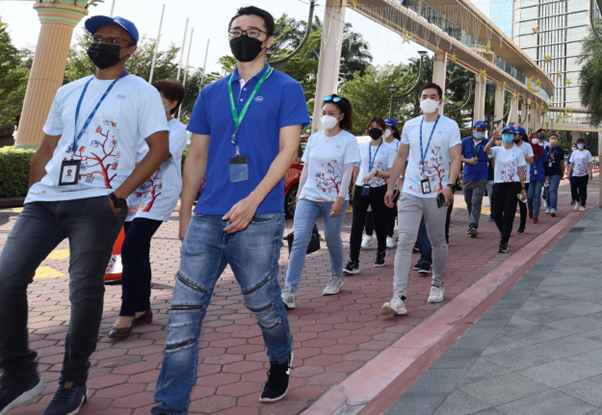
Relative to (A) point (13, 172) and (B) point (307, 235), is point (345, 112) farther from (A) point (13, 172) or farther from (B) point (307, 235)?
(A) point (13, 172)

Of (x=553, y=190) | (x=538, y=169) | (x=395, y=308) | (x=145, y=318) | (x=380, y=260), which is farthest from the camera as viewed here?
(x=553, y=190)

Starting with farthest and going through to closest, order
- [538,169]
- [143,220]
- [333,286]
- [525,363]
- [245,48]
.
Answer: [538,169]
[333,286]
[143,220]
[525,363]
[245,48]

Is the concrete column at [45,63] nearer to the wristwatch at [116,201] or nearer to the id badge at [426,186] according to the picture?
the id badge at [426,186]

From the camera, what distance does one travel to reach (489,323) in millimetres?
4539

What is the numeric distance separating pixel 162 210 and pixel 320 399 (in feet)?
6.03

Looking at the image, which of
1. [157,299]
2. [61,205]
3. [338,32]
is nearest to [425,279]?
[157,299]

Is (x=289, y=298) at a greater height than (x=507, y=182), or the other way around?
(x=507, y=182)

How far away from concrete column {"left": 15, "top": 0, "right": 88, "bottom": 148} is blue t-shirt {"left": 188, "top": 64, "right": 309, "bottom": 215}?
15.8 metres

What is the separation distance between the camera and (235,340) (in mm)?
4324

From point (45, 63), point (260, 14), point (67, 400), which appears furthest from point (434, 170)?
point (45, 63)

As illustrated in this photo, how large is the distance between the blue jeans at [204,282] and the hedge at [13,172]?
1243 centimetres

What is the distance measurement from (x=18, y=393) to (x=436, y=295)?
12.1 ft

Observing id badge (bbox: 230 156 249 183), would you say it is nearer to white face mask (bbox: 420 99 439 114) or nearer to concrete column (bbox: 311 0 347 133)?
white face mask (bbox: 420 99 439 114)

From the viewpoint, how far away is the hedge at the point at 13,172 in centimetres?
1356
